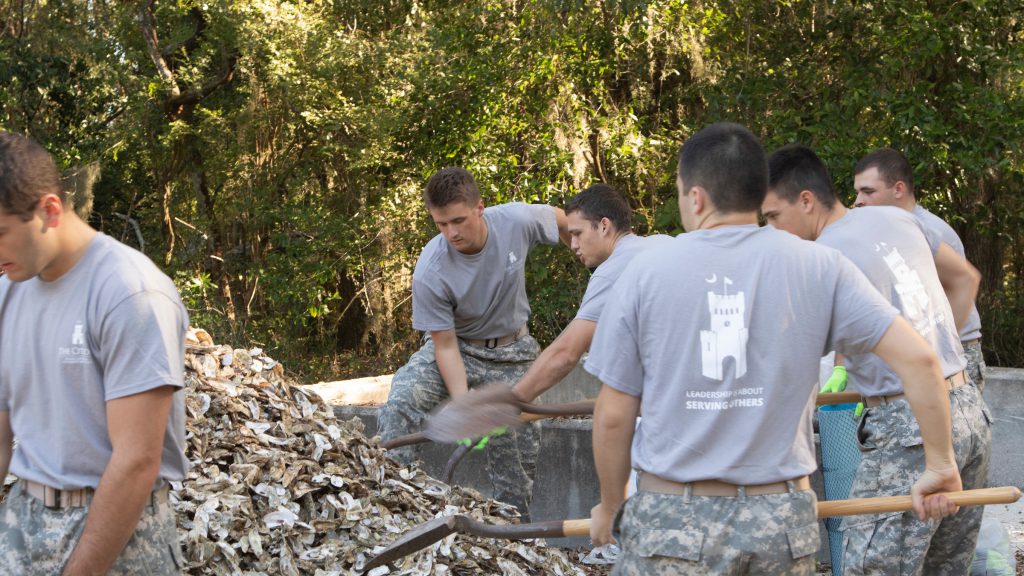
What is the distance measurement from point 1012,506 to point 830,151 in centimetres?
315

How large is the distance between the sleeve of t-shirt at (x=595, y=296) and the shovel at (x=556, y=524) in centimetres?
111

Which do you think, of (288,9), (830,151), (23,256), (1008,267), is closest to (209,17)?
(288,9)

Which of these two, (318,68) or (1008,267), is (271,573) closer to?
(318,68)

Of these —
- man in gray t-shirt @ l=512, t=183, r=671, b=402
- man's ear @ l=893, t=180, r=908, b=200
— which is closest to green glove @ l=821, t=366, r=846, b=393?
man's ear @ l=893, t=180, r=908, b=200

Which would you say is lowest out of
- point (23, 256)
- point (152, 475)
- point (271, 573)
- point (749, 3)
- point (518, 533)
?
point (271, 573)

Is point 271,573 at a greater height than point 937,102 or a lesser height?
lesser

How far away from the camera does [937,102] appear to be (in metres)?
9.09

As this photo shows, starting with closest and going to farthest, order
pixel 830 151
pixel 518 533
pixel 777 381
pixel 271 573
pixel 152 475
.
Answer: pixel 152 475 < pixel 777 381 < pixel 518 533 < pixel 271 573 < pixel 830 151

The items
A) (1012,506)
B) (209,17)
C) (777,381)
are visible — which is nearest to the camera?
(777,381)

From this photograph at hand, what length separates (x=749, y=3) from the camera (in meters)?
10.3

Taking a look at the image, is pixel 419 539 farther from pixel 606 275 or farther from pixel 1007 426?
pixel 1007 426

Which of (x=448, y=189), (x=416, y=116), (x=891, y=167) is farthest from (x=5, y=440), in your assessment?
(x=416, y=116)

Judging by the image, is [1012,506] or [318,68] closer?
[1012,506]

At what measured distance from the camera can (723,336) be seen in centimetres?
286
